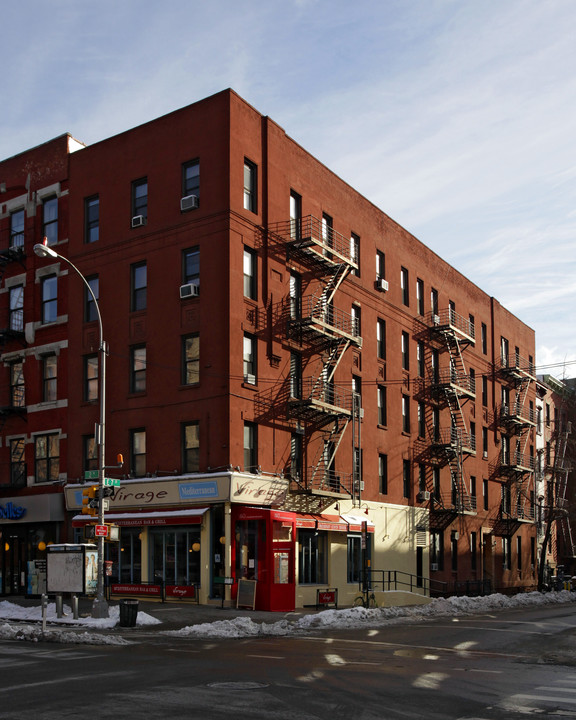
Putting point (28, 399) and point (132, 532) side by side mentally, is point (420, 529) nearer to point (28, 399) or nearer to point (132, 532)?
point (132, 532)

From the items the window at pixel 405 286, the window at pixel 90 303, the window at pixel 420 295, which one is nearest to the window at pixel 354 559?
the window at pixel 405 286

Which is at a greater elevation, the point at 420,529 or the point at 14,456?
the point at 14,456

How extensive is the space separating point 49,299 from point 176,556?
43.9 ft

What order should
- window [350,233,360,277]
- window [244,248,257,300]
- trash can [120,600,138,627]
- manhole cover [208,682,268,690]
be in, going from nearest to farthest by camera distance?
manhole cover [208,682,268,690] → trash can [120,600,138,627] → window [244,248,257,300] → window [350,233,360,277]

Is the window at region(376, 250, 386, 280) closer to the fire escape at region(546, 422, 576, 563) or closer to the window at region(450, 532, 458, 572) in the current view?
the window at region(450, 532, 458, 572)

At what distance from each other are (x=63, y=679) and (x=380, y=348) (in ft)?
104

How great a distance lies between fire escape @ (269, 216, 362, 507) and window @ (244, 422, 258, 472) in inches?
89.7

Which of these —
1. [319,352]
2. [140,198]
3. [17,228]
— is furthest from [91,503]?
[17,228]

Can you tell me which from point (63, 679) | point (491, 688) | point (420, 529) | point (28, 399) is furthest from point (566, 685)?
point (420, 529)

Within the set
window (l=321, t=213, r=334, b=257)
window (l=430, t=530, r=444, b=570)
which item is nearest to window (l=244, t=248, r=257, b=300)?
window (l=321, t=213, r=334, b=257)

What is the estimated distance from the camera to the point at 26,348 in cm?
3862

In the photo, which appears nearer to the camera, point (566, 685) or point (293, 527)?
point (566, 685)

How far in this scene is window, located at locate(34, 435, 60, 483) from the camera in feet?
121

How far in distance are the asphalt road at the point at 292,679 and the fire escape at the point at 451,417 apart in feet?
84.4
